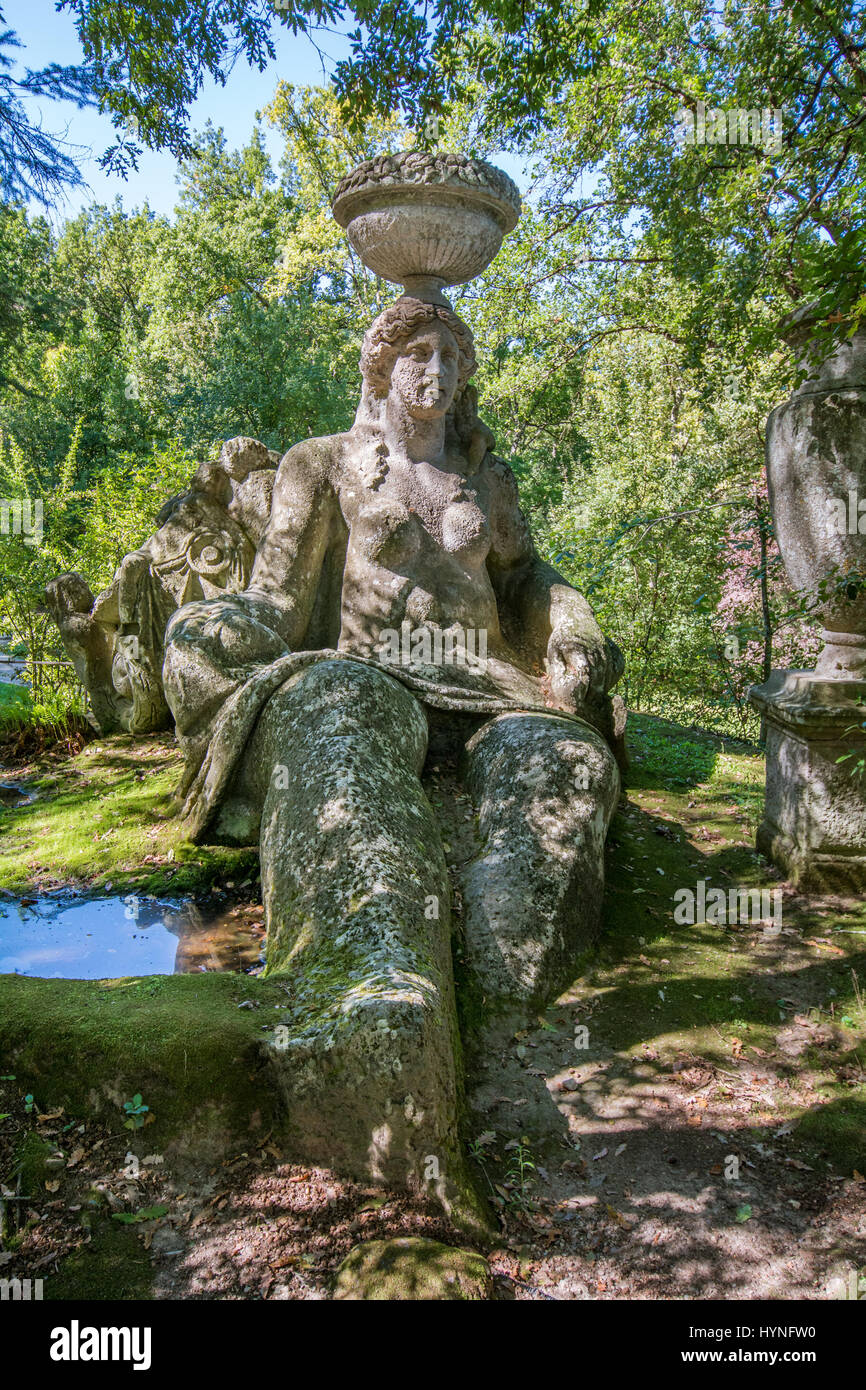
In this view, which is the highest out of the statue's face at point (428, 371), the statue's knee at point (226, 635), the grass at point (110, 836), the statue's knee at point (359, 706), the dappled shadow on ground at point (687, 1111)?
the statue's face at point (428, 371)

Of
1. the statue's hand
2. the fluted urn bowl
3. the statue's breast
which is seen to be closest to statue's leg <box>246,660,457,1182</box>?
the statue's hand

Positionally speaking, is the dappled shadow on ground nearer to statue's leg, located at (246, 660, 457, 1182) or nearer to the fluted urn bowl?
statue's leg, located at (246, 660, 457, 1182)

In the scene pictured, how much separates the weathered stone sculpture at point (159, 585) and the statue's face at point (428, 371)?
42.9 inches

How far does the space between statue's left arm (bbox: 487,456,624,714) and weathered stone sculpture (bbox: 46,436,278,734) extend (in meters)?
1.37

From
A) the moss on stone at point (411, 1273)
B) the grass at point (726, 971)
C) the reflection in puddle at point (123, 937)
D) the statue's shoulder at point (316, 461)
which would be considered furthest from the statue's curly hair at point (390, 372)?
the moss on stone at point (411, 1273)

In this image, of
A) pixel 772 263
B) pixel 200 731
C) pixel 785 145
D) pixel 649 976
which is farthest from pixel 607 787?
pixel 785 145

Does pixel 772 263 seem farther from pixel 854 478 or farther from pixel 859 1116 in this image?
pixel 859 1116

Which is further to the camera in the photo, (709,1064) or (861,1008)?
(861,1008)

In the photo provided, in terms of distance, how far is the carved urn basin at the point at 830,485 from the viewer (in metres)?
4.14

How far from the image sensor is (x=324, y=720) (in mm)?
3523

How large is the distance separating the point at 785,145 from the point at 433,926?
801 cm

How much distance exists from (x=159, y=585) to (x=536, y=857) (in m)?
3.54

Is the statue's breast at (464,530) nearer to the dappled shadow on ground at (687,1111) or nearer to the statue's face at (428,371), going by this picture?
the statue's face at (428,371)

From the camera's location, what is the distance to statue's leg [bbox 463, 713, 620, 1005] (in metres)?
3.27
